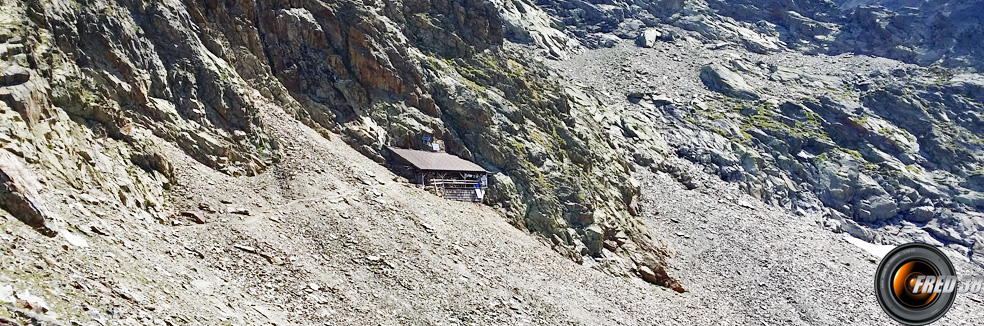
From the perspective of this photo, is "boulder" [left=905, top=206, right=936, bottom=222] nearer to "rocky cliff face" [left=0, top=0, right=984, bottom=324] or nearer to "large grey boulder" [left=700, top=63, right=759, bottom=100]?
"rocky cliff face" [left=0, top=0, right=984, bottom=324]

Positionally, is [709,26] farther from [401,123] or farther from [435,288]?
[435,288]

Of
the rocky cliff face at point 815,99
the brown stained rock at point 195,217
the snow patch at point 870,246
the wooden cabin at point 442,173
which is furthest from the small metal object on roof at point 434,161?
the snow patch at point 870,246

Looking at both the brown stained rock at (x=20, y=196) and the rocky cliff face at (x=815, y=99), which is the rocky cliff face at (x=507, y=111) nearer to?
the brown stained rock at (x=20, y=196)

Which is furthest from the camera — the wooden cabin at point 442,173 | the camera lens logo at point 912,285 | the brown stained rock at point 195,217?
the wooden cabin at point 442,173

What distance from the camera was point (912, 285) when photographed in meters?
14.5

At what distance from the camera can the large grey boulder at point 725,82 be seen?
362ft

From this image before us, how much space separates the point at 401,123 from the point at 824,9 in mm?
154716

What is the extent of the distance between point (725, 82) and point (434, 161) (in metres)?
80.1

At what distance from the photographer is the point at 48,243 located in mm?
18641

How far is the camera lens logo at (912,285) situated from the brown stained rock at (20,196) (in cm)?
2148

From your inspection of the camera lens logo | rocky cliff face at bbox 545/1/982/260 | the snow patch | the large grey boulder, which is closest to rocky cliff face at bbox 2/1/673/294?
rocky cliff face at bbox 545/1/982/260

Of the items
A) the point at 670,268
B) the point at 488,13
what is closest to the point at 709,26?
the point at 488,13

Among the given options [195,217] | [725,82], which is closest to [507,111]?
[195,217]

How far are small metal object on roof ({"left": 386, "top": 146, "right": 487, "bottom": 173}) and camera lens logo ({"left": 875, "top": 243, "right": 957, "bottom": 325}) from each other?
31346mm
